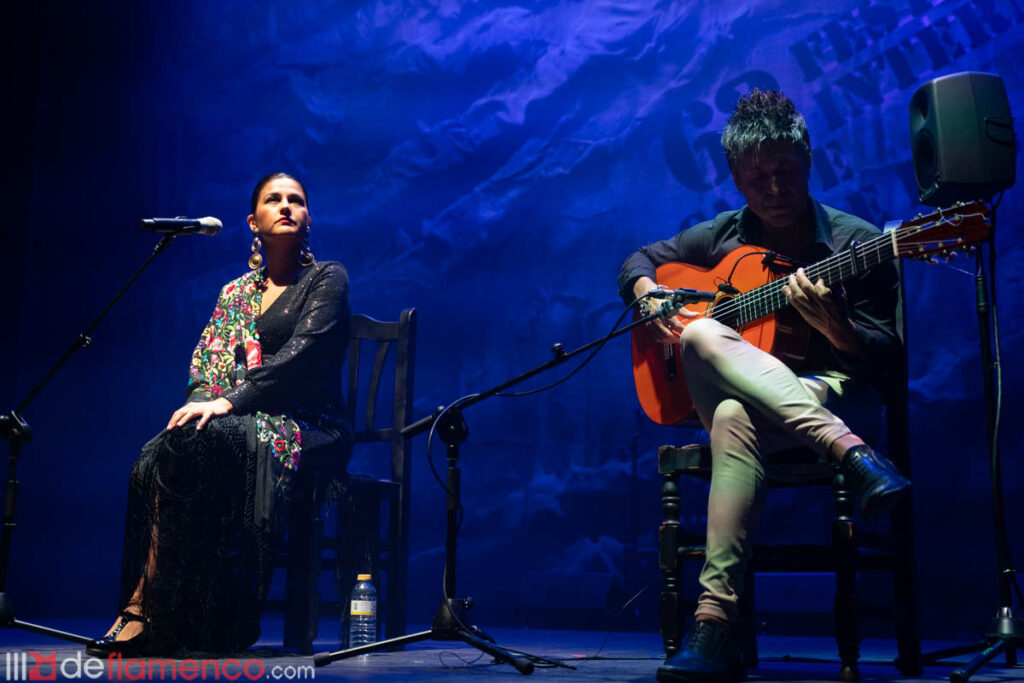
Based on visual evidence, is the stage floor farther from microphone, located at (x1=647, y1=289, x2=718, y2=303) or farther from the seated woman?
microphone, located at (x1=647, y1=289, x2=718, y2=303)

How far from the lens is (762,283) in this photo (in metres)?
2.27

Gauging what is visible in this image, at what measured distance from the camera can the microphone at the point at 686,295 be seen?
6.35 ft

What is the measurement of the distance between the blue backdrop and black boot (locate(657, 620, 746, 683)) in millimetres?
2684

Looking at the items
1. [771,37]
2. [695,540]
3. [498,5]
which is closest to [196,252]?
[498,5]

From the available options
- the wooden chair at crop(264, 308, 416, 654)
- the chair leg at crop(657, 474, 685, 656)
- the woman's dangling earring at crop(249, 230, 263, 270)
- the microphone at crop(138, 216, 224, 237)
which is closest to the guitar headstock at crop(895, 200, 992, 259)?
the chair leg at crop(657, 474, 685, 656)

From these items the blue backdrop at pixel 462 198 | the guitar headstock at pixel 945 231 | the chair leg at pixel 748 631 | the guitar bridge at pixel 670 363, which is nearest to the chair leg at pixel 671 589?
the chair leg at pixel 748 631

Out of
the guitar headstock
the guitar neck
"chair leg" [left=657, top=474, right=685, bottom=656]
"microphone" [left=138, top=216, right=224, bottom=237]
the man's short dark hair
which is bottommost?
"chair leg" [left=657, top=474, right=685, bottom=656]

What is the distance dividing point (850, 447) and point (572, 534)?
3.17 metres

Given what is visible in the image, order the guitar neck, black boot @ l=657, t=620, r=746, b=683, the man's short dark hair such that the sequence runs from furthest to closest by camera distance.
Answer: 1. the man's short dark hair
2. the guitar neck
3. black boot @ l=657, t=620, r=746, b=683

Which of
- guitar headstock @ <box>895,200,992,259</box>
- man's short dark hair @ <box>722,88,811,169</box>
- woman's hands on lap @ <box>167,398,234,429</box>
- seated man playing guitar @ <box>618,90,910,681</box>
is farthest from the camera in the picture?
woman's hands on lap @ <box>167,398,234,429</box>

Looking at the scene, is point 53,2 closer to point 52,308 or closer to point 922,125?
point 52,308

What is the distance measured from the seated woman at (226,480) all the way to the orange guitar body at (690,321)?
3.14 ft

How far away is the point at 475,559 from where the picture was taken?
505 centimetres

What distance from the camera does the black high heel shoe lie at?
2.26 m
